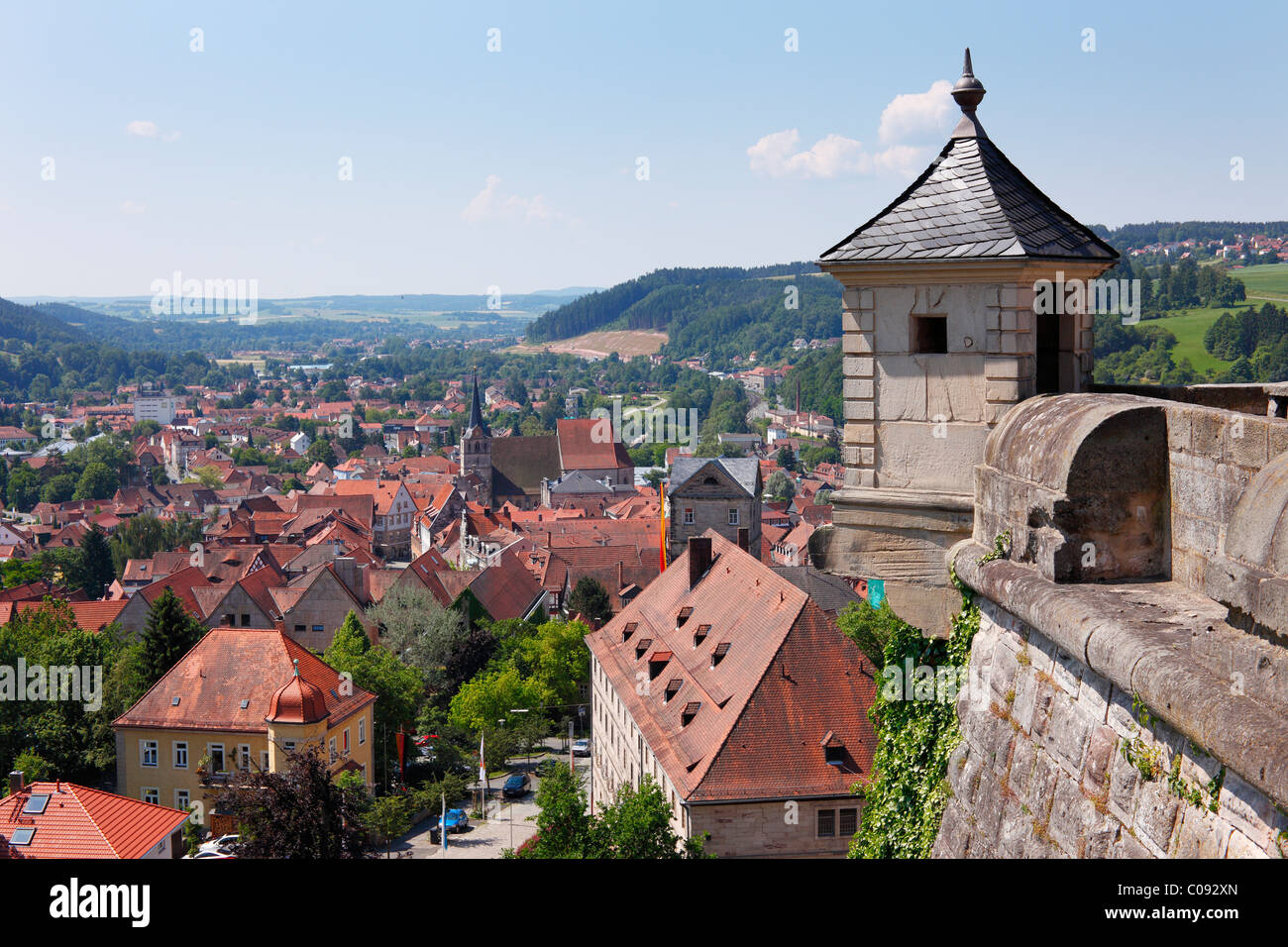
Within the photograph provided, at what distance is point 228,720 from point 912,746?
29197 mm

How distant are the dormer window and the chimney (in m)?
6.77

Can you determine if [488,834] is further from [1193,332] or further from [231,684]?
[1193,332]

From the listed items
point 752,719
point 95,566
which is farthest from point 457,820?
point 95,566

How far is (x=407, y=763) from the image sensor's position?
3991 centimetres

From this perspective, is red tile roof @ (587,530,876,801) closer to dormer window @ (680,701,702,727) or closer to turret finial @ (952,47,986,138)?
dormer window @ (680,701,702,727)

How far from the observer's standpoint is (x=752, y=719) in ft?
80.2

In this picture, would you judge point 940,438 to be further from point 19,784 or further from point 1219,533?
point 19,784

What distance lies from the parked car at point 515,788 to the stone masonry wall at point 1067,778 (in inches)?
1319

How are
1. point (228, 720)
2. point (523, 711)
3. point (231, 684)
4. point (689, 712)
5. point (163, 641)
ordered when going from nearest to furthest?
point (689, 712)
point (228, 720)
point (231, 684)
point (523, 711)
point (163, 641)

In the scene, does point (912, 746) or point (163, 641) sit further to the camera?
point (163, 641)

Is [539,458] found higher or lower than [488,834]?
higher

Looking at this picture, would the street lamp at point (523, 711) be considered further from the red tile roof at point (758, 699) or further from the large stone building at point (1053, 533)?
the large stone building at point (1053, 533)

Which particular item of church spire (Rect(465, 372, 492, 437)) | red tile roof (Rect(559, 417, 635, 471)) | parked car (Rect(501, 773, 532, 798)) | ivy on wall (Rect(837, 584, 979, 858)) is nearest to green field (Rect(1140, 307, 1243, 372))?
red tile roof (Rect(559, 417, 635, 471))
